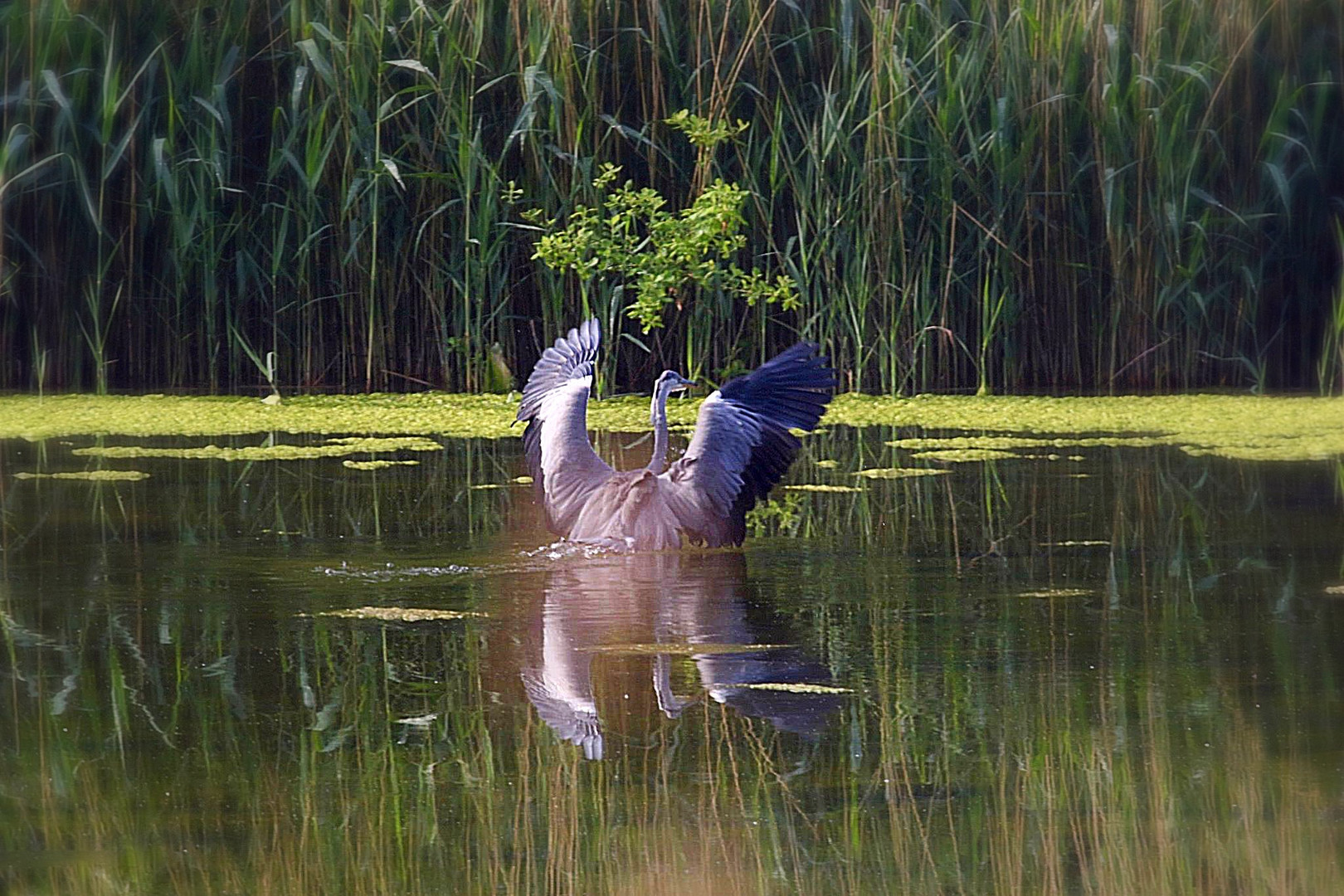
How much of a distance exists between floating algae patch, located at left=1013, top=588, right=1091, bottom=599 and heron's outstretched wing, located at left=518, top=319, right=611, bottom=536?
1.33 meters

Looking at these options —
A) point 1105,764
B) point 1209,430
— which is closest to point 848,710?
point 1105,764

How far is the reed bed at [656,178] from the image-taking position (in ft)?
29.7

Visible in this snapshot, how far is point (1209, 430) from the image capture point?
329 inches

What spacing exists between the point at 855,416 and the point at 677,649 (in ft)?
13.4

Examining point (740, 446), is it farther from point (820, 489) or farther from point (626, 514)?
point (820, 489)

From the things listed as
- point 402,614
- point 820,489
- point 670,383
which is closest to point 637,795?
point 402,614

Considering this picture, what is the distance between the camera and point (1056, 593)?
5.43 metres

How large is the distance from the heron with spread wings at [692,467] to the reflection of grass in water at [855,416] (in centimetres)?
192

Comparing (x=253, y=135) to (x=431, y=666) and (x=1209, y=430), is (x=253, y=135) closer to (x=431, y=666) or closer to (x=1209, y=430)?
(x=1209, y=430)

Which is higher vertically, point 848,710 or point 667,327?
point 667,327

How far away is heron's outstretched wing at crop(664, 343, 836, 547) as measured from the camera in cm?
601

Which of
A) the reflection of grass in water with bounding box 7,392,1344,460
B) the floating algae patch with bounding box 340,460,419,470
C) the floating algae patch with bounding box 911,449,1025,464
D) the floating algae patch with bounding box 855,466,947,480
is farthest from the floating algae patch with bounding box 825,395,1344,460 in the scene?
the floating algae patch with bounding box 340,460,419,470

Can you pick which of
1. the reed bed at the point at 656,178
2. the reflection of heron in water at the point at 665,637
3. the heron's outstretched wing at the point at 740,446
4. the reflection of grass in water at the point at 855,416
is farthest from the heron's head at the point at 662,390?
the reed bed at the point at 656,178

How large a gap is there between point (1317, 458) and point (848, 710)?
13.3 feet
